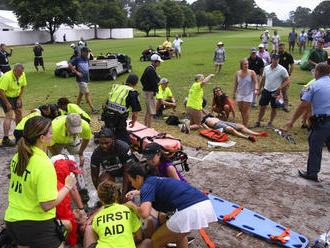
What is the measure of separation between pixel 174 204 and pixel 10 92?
19.0 ft

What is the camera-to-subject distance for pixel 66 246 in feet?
12.5

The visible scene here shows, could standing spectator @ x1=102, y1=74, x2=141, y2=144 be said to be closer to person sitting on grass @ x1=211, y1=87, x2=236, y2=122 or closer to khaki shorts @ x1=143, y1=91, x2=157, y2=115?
khaki shorts @ x1=143, y1=91, x2=157, y2=115

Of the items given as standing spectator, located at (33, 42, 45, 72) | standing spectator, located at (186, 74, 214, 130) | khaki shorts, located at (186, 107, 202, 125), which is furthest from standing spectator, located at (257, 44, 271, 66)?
standing spectator, located at (33, 42, 45, 72)

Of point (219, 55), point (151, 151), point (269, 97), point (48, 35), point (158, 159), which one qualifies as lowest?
point (158, 159)

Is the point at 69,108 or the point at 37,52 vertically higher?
the point at 37,52

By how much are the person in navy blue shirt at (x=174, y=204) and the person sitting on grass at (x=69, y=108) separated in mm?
2597

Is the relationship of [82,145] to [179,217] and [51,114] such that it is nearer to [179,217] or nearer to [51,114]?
[51,114]

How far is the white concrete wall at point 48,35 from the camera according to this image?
4597cm

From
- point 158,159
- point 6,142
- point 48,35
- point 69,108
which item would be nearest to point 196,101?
point 69,108

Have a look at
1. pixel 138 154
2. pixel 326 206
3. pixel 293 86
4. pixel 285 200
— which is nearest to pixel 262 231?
pixel 285 200

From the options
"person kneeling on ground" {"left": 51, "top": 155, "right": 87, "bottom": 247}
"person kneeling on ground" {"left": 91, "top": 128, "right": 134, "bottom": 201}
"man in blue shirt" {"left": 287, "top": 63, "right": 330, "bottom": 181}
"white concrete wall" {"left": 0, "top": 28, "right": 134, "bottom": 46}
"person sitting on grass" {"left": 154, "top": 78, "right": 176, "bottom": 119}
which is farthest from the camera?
"white concrete wall" {"left": 0, "top": 28, "right": 134, "bottom": 46}

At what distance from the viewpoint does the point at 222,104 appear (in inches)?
341

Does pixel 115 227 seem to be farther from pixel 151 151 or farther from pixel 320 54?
pixel 320 54

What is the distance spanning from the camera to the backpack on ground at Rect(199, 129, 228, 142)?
7353mm
